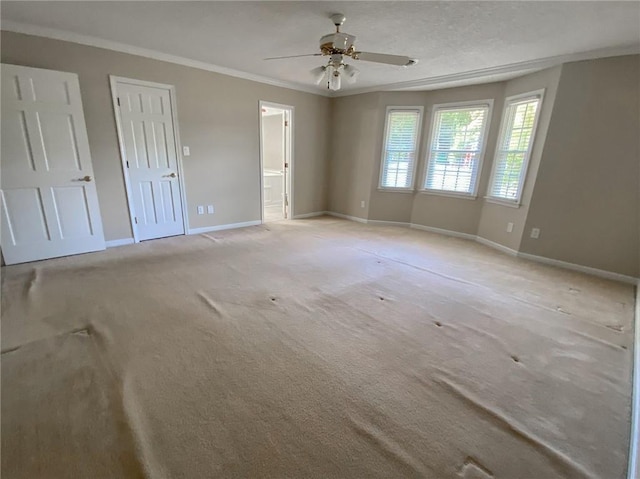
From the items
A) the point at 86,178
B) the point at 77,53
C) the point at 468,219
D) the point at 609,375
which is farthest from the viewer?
the point at 468,219

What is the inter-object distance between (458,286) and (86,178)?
462 cm

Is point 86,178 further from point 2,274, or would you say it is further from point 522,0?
point 522,0

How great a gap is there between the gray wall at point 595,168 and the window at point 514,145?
30 centimetres

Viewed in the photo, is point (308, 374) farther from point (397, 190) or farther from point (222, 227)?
point (397, 190)

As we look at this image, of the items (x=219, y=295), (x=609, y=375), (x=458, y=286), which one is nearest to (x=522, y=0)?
(x=458, y=286)

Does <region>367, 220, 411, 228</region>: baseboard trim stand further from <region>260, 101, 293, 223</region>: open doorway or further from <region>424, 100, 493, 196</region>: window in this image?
<region>260, 101, 293, 223</region>: open doorway

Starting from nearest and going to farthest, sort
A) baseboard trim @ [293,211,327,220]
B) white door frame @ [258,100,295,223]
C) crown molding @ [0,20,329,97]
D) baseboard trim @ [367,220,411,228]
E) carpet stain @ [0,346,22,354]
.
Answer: carpet stain @ [0,346,22,354]
crown molding @ [0,20,329,97]
white door frame @ [258,100,295,223]
baseboard trim @ [367,220,411,228]
baseboard trim @ [293,211,327,220]

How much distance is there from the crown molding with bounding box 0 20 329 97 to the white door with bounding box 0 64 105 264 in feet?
1.33

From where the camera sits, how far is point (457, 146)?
497 centimetres

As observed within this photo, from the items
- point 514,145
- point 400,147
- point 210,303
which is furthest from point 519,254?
point 210,303

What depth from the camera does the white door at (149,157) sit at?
12.7 feet

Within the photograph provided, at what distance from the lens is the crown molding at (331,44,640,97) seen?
10.4ft

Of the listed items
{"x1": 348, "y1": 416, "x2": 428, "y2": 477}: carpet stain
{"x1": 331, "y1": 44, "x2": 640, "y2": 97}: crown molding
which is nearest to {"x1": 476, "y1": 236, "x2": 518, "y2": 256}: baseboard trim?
{"x1": 331, "y1": 44, "x2": 640, "y2": 97}: crown molding

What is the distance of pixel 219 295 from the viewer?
2812mm
